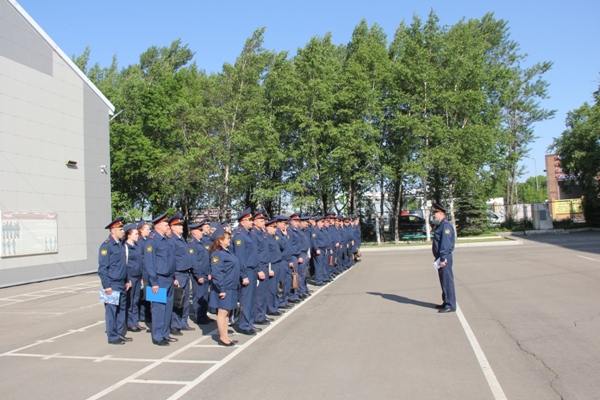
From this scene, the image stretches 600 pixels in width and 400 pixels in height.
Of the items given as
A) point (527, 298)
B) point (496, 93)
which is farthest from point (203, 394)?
point (496, 93)

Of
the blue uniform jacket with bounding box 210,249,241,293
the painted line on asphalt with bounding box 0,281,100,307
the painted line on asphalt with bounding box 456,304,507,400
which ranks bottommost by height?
the painted line on asphalt with bounding box 0,281,100,307

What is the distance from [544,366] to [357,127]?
25.8 metres

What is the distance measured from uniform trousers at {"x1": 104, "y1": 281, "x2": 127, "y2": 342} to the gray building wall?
470 inches

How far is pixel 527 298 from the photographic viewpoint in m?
10.5

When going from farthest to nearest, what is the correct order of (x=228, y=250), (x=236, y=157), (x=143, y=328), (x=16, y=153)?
(x=236, y=157), (x=16, y=153), (x=143, y=328), (x=228, y=250)

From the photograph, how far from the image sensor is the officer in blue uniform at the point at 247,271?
791 centimetres

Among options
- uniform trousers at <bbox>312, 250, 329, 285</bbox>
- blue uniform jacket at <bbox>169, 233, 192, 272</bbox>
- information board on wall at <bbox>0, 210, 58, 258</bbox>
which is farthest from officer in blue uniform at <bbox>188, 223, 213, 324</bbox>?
information board on wall at <bbox>0, 210, 58, 258</bbox>

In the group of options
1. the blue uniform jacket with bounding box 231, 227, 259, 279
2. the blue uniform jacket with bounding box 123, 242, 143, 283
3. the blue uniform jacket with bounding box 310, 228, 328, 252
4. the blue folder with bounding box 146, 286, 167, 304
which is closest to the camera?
the blue folder with bounding box 146, 286, 167, 304

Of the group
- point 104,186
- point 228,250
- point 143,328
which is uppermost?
point 104,186

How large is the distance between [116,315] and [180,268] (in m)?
1.25

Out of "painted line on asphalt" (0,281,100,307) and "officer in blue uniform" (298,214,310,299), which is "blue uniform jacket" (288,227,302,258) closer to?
"officer in blue uniform" (298,214,310,299)

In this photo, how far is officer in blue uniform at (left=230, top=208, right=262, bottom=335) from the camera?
26.0 feet

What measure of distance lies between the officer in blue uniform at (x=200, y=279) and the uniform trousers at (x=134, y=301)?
1017mm

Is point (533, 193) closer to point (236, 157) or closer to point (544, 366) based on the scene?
point (236, 157)
